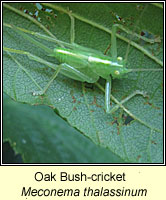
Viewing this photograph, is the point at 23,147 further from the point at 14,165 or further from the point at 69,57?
the point at 69,57

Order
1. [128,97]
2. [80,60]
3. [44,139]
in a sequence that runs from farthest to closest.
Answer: [44,139]
[80,60]
[128,97]

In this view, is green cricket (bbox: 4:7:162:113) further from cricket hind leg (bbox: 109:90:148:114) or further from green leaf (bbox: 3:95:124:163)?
green leaf (bbox: 3:95:124:163)

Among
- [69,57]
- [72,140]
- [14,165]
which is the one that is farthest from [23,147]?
[69,57]

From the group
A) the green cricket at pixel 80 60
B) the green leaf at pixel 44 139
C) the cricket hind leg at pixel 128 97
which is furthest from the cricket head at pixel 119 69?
the green leaf at pixel 44 139

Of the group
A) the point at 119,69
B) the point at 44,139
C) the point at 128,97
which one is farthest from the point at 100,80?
the point at 44,139

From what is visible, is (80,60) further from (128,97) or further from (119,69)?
(128,97)

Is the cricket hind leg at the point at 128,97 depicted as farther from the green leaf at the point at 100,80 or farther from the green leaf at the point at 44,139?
the green leaf at the point at 44,139
